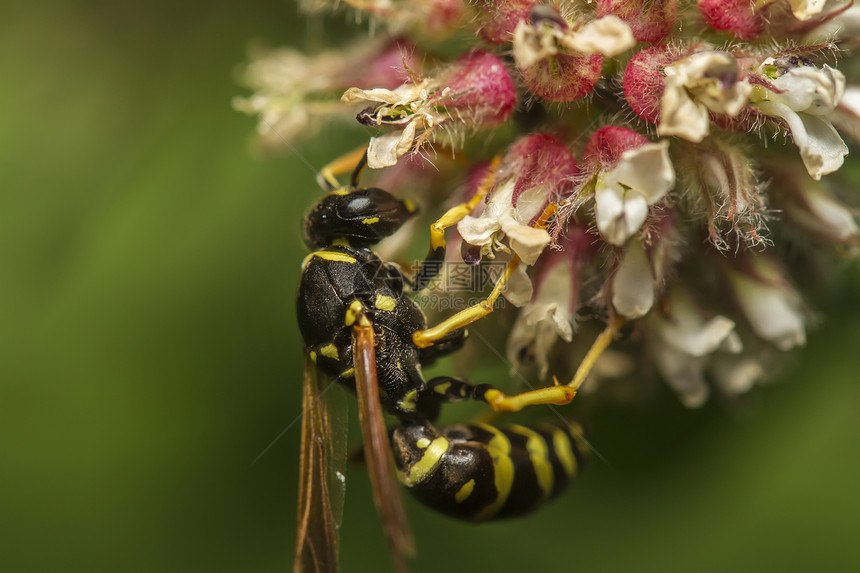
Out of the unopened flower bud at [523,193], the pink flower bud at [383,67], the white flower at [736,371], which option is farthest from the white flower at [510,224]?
the white flower at [736,371]

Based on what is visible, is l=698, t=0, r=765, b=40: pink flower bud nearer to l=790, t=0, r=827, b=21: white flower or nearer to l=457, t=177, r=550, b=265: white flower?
l=790, t=0, r=827, b=21: white flower

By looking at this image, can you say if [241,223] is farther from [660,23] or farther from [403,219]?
[660,23]

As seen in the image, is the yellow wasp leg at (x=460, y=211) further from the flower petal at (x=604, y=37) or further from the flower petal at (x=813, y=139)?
the flower petal at (x=813, y=139)

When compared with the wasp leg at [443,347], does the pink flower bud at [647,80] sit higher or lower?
higher

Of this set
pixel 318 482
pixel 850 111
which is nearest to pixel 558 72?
pixel 850 111

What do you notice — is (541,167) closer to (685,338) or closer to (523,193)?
(523,193)

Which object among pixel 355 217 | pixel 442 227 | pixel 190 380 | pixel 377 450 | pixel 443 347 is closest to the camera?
pixel 377 450

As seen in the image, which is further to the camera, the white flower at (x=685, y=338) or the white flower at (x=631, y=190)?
the white flower at (x=685, y=338)
